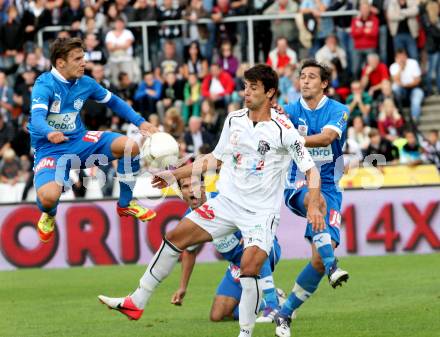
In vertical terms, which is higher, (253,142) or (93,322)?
(253,142)

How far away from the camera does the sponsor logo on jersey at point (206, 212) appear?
33.9ft

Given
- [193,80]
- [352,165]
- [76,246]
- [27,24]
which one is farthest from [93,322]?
[27,24]

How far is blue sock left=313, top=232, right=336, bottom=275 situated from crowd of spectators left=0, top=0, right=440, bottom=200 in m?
9.94

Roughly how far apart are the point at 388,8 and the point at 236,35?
3.09 meters

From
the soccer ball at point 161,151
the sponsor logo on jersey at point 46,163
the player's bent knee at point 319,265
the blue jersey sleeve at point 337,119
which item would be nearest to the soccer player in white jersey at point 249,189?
the player's bent knee at point 319,265

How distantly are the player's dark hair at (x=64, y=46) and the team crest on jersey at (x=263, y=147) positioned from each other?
3.01m

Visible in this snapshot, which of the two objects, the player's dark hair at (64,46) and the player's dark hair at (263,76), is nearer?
the player's dark hair at (263,76)

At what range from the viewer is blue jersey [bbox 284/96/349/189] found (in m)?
11.9

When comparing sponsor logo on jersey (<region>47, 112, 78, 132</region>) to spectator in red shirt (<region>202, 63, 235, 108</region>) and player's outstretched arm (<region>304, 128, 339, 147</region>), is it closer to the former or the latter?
player's outstretched arm (<region>304, 128, 339, 147</region>)

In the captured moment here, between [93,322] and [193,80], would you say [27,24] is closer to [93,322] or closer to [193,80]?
[193,80]

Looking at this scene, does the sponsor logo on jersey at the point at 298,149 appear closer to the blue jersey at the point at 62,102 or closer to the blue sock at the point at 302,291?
the blue sock at the point at 302,291

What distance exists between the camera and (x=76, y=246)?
18641mm

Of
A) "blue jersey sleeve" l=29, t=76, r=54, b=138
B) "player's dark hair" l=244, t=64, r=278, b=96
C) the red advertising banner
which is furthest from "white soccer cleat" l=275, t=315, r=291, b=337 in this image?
the red advertising banner

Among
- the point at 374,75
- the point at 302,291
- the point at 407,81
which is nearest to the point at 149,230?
the point at 374,75
